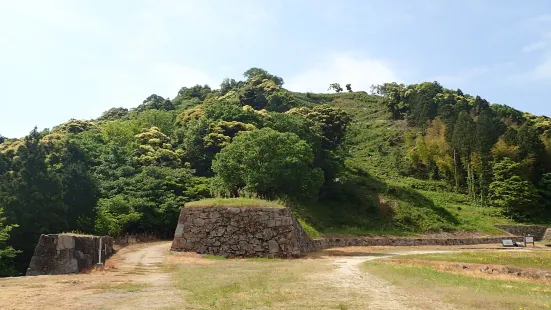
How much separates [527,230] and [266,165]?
101 ft

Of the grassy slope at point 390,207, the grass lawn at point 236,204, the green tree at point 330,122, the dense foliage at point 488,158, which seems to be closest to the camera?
the grass lawn at point 236,204

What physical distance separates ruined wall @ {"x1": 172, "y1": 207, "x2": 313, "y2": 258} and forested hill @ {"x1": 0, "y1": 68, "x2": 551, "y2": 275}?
9.14 meters

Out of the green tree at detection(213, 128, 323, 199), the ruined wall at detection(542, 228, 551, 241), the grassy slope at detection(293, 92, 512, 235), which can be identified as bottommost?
the ruined wall at detection(542, 228, 551, 241)

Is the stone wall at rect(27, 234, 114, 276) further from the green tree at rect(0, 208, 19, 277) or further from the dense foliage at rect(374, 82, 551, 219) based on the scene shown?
the dense foliage at rect(374, 82, 551, 219)

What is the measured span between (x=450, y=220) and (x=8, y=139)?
51.0 m

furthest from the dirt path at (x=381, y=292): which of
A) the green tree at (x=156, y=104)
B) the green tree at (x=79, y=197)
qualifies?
the green tree at (x=156, y=104)

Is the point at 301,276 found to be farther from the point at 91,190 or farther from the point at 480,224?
the point at 480,224

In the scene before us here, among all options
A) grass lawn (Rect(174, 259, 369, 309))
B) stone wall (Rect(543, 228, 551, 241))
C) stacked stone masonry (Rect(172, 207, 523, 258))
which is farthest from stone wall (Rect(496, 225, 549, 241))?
grass lawn (Rect(174, 259, 369, 309))

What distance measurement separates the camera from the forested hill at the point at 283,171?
29.2 metres

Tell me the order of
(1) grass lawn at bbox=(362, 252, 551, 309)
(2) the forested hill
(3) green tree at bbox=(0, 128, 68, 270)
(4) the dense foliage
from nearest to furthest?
1. (1) grass lawn at bbox=(362, 252, 551, 309)
2. (3) green tree at bbox=(0, 128, 68, 270)
3. (2) the forested hill
4. (4) the dense foliage

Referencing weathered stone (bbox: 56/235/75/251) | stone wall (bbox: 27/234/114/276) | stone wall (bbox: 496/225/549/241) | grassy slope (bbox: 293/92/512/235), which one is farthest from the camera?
stone wall (bbox: 496/225/549/241)

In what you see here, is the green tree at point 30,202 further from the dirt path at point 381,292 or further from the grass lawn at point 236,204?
the dirt path at point 381,292

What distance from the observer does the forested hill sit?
1150 inches

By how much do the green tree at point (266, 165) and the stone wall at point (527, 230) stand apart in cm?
2308
